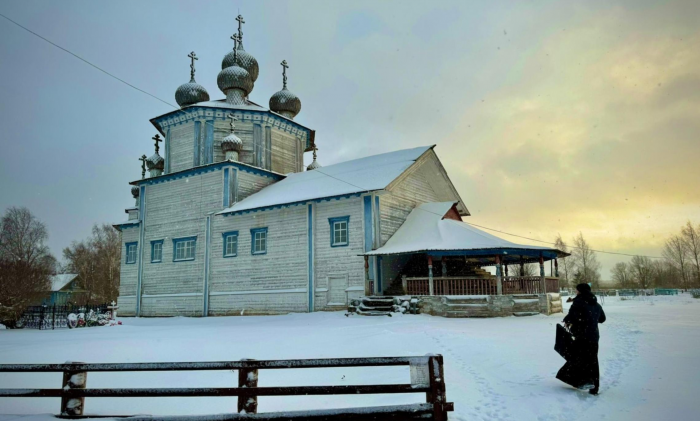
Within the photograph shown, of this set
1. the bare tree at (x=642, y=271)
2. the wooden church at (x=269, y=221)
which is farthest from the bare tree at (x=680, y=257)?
the wooden church at (x=269, y=221)

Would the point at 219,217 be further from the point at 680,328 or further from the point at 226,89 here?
the point at 680,328

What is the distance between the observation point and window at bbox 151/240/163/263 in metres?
27.7

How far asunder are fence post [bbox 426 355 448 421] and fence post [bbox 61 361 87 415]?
388 centimetres

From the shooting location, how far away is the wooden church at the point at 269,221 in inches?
816

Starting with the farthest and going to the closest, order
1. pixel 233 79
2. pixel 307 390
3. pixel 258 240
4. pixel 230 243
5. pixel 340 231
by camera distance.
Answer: pixel 233 79 < pixel 230 243 < pixel 258 240 < pixel 340 231 < pixel 307 390

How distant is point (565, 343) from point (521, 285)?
12771 millimetres

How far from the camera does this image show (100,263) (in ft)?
188

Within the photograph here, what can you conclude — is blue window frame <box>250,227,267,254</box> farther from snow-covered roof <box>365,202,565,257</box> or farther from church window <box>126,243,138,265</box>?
church window <box>126,243,138,265</box>

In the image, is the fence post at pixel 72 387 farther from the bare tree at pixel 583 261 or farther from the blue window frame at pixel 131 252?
the bare tree at pixel 583 261

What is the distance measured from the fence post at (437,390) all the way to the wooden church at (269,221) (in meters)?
13.3

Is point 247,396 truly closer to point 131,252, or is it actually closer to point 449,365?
point 449,365

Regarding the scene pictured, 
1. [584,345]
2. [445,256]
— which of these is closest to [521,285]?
[445,256]

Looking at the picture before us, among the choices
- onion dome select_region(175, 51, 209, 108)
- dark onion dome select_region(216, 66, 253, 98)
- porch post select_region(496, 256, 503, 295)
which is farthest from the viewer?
onion dome select_region(175, 51, 209, 108)

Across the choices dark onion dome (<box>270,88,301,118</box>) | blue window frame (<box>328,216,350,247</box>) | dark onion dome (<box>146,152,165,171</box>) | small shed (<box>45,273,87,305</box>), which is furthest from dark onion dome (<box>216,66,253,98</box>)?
small shed (<box>45,273,87,305</box>)
